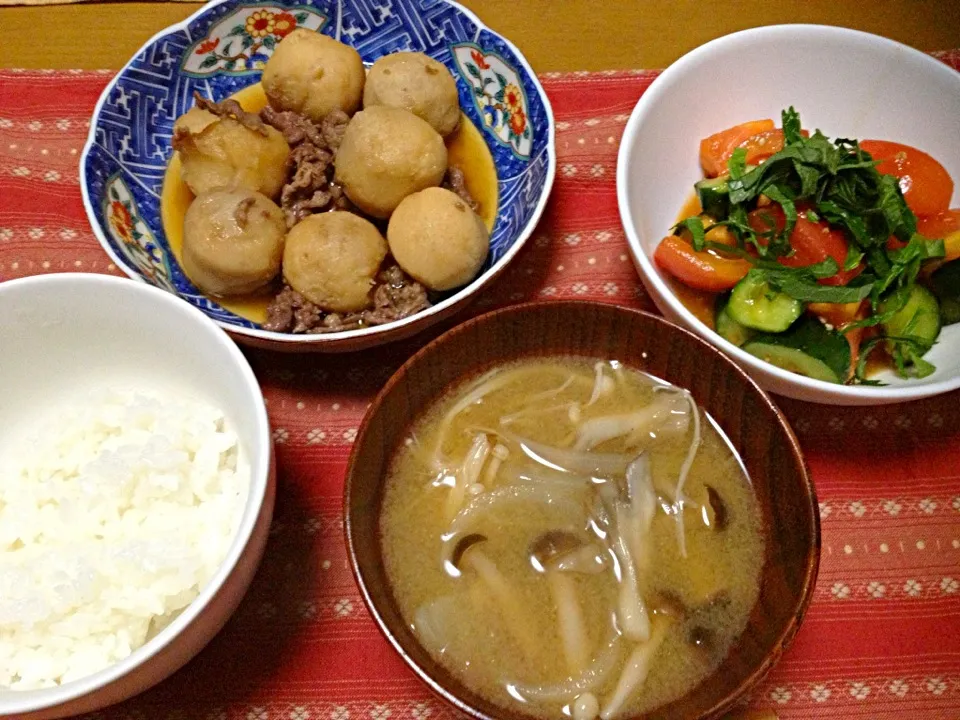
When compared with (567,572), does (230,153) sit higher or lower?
higher

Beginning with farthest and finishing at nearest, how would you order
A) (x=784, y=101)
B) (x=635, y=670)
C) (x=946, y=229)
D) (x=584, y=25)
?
(x=584, y=25), (x=784, y=101), (x=946, y=229), (x=635, y=670)

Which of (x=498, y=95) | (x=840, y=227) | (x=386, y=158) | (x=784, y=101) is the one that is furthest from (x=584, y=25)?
(x=840, y=227)

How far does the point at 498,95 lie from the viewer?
6.24 feet

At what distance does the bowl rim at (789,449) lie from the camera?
1.07 meters

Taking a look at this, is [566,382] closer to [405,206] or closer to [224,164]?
[405,206]

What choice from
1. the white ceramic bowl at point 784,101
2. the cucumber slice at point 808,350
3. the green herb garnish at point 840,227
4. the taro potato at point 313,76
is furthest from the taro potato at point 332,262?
the cucumber slice at point 808,350

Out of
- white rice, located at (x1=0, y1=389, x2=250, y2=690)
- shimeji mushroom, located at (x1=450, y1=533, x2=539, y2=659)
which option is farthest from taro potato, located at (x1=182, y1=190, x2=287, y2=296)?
shimeji mushroom, located at (x1=450, y1=533, x2=539, y2=659)

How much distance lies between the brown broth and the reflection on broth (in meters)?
0.53

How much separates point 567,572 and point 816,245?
0.86 m

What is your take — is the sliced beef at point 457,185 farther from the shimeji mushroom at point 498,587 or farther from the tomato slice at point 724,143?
the shimeji mushroom at point 498,587

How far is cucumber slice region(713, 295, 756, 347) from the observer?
1557mm

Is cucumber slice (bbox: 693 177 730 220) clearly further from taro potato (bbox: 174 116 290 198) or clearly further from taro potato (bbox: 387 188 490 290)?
taro potato (bbox: 174 116 290 198)

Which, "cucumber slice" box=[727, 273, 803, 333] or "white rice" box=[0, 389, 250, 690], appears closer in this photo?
"white rice" box=[0, 389, 250, 690]

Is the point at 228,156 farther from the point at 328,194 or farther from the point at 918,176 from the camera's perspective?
the point at 918,176
